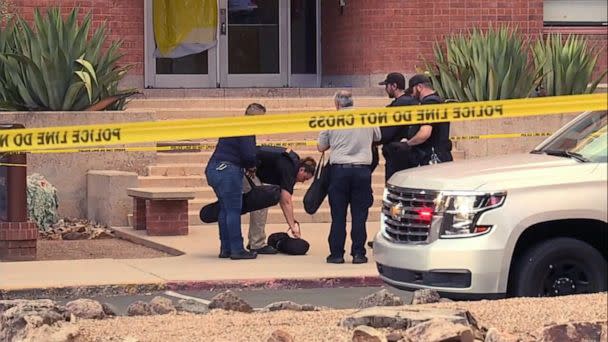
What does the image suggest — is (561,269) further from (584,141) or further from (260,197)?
(260,197)

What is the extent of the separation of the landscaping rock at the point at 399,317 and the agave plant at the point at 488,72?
11487 millimetres

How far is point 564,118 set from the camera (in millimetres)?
19219

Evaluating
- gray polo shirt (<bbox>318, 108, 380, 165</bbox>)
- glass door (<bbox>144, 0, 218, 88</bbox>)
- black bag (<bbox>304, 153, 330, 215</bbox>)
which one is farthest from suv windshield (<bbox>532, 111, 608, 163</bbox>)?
glass door (<bbox>144, 0, 218, 88</bbox>)

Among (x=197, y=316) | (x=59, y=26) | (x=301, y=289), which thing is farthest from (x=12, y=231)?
(x=197, y=316)

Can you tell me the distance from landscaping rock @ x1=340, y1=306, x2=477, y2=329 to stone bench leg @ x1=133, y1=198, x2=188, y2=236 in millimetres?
8103

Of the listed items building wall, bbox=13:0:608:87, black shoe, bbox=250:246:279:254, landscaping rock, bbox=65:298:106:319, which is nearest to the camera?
landscaping rock, bbox=65:298:106:319

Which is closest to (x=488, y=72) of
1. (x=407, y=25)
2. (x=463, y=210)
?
(x=407, y=25)

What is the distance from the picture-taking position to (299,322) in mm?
8109

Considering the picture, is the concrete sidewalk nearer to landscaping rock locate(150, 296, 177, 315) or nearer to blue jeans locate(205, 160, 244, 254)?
blue jeans locate(205, 160, 244, 254)

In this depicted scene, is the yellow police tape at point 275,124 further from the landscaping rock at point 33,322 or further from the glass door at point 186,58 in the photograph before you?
the glass door at point 186,58

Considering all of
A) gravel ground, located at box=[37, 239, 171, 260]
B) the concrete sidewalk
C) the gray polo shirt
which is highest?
the gray polo shirt

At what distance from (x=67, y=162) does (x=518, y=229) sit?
996cm

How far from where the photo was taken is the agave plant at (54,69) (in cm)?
1784

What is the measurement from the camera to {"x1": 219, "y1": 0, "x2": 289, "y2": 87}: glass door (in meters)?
23.8
